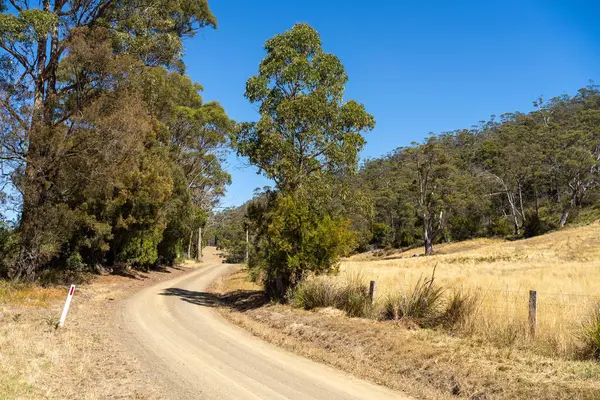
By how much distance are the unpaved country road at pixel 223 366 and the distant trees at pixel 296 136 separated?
5.26 metres

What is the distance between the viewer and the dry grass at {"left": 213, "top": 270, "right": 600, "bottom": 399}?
24.1 feet

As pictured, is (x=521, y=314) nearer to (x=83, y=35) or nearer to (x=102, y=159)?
(x=102, y=159)

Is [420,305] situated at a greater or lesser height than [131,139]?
lesser

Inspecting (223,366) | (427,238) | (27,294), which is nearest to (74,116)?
(27,294)

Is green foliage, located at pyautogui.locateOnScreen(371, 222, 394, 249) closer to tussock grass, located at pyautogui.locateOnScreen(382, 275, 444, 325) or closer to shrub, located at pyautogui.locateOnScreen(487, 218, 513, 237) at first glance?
shrub, located at pyautogui.locateOnScreen(487, 218, 513, 237)

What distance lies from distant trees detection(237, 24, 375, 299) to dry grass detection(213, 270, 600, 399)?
5461 millimetres

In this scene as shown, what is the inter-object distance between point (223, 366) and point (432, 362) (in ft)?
14.4

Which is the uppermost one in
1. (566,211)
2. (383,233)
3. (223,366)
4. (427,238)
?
(566,211)

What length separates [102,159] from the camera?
19297mm

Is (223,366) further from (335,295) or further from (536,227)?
(536,227)

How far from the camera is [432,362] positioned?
891cm

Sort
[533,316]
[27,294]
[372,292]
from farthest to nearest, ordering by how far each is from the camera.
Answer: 1. [27,294]
2. [372,292]
3. [533,316]

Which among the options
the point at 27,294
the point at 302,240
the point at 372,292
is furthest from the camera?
the point at 302,240

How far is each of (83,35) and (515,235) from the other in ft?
209
